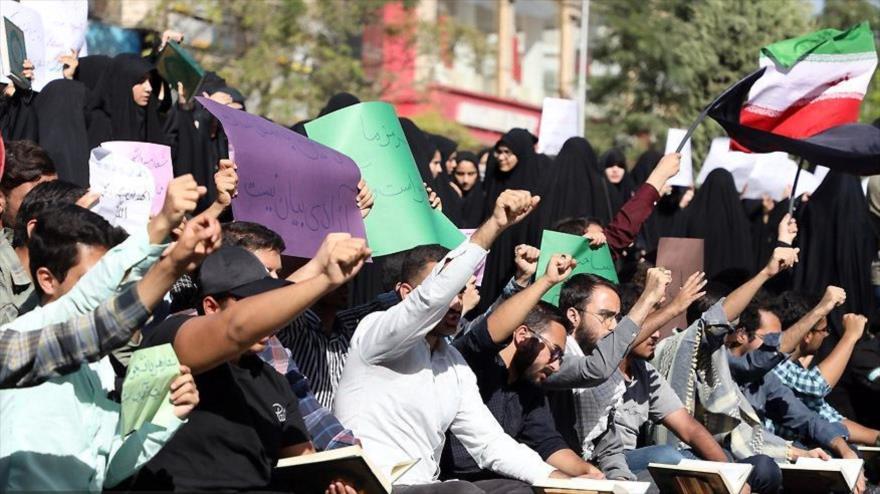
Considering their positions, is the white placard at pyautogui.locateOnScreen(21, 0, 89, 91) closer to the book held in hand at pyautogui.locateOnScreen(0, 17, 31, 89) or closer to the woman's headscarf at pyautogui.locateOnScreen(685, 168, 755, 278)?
the book held in hand at pyautogui.locateOnScreen(0, 17, 31, 89)

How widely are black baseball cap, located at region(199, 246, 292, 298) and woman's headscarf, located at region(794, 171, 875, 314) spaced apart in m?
7.76

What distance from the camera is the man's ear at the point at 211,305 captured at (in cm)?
513

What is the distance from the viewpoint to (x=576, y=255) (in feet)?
25.4

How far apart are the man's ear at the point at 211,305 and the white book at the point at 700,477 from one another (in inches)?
95.2

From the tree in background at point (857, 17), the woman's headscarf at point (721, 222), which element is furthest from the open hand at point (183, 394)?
the tree in background at point (857, 17)

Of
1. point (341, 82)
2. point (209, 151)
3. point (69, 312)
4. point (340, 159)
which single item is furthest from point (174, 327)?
point (341, 82)

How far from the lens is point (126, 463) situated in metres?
4.69

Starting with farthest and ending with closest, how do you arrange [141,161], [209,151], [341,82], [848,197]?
[341,82] → [848,197] → [209,151] → [141,161]

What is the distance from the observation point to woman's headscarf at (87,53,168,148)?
29.8 ft

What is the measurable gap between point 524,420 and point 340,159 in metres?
1.38

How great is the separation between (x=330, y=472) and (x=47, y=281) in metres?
1.13

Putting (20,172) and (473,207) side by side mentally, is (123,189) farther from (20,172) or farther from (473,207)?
(473,207)

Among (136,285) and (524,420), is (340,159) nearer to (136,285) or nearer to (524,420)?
(524,420)

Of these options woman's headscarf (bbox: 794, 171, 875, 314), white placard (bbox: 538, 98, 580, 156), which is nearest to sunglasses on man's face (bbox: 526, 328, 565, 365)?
woman's headscarf (bbox: 794, 171, 875, 314)
